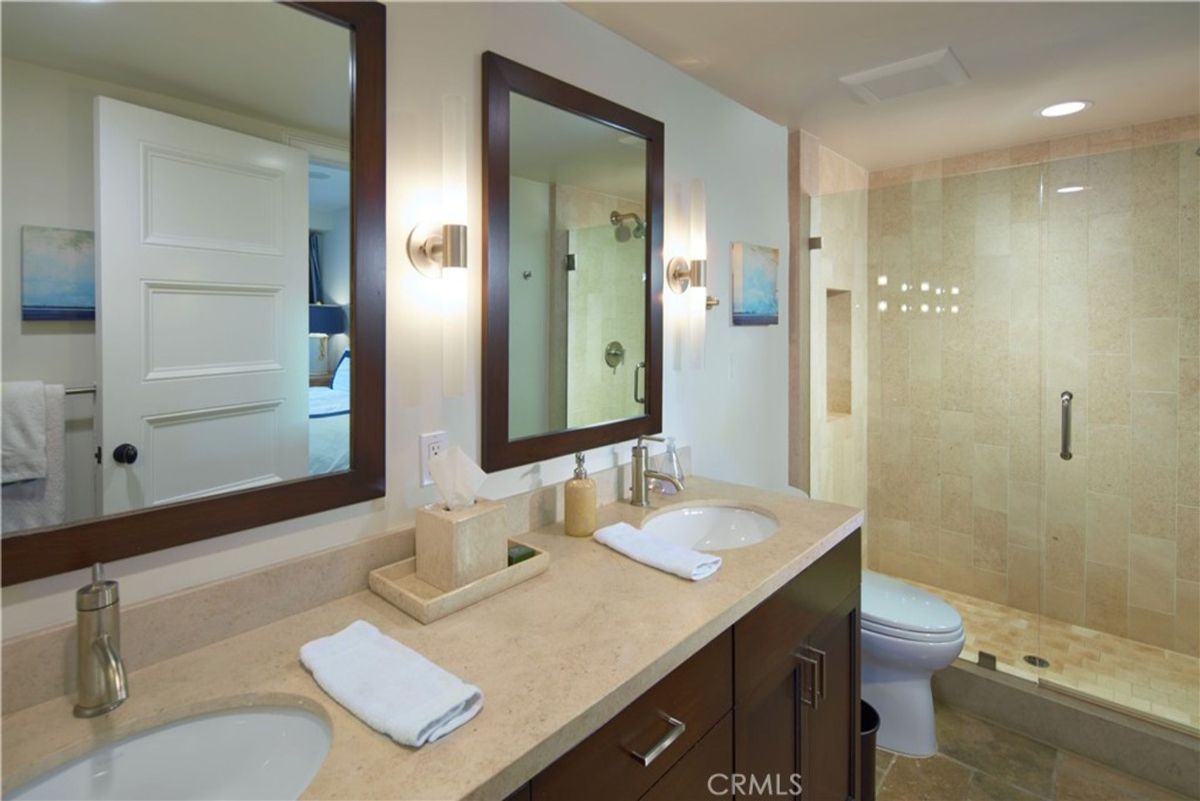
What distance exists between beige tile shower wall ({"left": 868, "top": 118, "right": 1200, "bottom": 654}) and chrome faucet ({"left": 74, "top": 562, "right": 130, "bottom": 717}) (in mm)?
3108

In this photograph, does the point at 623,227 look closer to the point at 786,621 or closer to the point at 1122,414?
the point at 786,621

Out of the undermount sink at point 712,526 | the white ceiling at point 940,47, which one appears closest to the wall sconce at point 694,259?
the white ceiling at point 940,47

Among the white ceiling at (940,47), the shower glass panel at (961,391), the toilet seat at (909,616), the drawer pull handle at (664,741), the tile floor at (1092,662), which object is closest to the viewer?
the drawer pull handle at (664,741)

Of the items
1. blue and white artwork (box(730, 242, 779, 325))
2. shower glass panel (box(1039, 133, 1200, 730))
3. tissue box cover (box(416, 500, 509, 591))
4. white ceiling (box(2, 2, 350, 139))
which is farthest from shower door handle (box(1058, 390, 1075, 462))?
white ceiling (box(2, 2, 350, 139))

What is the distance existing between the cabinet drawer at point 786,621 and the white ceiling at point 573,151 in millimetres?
1087

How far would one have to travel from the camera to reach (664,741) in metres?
0.91

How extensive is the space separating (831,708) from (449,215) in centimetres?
147

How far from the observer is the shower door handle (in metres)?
2.57

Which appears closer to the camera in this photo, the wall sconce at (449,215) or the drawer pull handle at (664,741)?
the drawer pull handle at (664,741)

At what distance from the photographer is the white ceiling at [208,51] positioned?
80cm

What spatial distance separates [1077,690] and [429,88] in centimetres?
279

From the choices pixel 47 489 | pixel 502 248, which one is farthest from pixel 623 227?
pixel 47 489

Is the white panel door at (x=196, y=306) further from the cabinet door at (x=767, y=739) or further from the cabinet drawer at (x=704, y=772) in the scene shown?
the cabinet door at (x=767, y=739)

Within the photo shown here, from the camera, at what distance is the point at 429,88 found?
1200 millimetres
